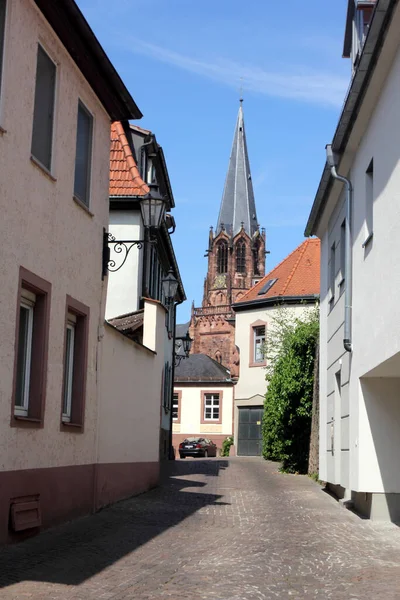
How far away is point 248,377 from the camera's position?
42.2m

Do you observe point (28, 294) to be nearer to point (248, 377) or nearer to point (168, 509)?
point (168, 509)

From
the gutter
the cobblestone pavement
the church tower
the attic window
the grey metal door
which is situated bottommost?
the cobblestone pavement

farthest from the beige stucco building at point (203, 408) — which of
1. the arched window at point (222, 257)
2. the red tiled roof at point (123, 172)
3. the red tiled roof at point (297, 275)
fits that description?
the arched window at point (222, 257)

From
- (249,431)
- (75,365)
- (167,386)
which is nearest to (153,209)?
(75,365)

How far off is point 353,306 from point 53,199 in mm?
5544

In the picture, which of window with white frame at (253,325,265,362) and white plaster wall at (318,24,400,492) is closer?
white plaster wall at (318,24,400,492)

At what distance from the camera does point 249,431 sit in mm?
42688

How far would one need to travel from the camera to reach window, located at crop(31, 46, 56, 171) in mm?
10312

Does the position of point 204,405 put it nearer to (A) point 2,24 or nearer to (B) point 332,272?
(B) point 332,272

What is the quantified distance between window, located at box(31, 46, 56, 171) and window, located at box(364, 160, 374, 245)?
4608 millimetres

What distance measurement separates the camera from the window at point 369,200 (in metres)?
12.6

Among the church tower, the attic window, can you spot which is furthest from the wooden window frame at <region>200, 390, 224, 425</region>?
the church tower

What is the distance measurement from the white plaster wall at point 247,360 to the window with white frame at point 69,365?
29.1 metres

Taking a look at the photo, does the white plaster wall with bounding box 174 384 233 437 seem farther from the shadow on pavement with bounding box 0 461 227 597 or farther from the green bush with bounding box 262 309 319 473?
the shadow on pavement with bounding box 0 461 227 597
